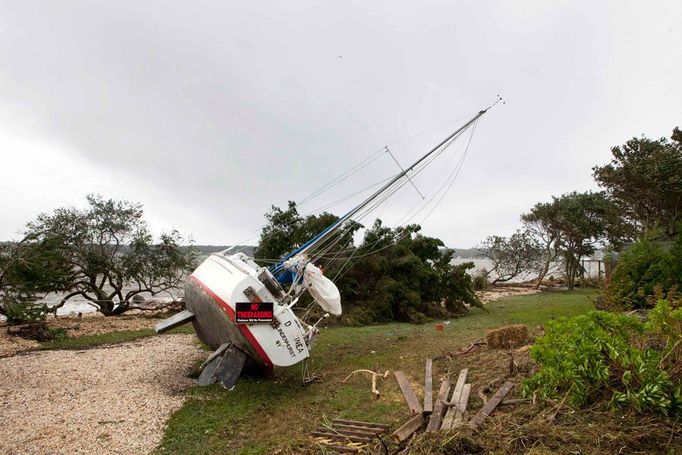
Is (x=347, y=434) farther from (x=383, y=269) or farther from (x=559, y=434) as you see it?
(x=383, y=269)

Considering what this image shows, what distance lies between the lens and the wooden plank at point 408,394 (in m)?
6.12

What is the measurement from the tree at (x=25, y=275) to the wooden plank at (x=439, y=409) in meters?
11.0

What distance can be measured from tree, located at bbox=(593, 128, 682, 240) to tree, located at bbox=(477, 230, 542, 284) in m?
10.8

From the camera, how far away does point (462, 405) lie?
19.3ft

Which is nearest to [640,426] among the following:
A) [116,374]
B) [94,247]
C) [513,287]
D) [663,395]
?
[663,395]

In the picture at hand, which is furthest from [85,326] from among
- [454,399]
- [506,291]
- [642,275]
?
[506,291]

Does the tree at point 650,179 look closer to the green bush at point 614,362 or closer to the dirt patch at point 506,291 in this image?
the dirt patch at point 506,291

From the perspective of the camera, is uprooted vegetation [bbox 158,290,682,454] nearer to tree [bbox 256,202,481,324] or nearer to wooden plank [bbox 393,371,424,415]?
wooden plank [bbox 393,371,424,415]

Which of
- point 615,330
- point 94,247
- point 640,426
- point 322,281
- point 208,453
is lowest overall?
point 208,453

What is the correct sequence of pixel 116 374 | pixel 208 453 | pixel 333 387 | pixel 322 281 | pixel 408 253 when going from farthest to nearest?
pixel 408 253, pixel 322 281, pixel 116 374, pixel 333 387, pixel 208 453

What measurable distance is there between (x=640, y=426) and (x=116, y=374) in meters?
8.89

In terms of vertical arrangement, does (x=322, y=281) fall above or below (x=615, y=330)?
above

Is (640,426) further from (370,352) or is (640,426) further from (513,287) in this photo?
(513,287)

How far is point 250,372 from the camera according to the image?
30.1ft
